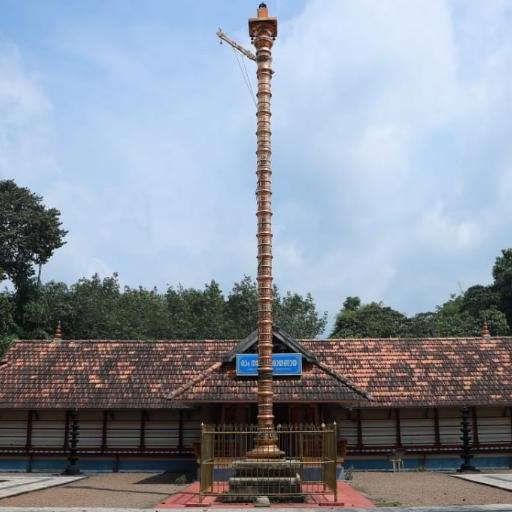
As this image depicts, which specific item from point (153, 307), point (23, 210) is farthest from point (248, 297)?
point (23, 210)

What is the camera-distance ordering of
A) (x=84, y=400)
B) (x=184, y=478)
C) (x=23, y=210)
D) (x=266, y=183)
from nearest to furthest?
(x=266, y=183) < (x=184, y=478) < (x=84, y=400) < (x=23, y=210)

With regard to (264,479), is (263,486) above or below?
below

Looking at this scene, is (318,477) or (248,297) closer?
(318,477)

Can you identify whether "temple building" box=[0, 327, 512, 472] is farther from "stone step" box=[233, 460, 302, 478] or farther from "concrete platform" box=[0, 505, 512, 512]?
"concrete platform" box=[0, 505, 512, 512]

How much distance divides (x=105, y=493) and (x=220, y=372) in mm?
5253

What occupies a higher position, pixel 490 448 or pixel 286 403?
pixel 286 403

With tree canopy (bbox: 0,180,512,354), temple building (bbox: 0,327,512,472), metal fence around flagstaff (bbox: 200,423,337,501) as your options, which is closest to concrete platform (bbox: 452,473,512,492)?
temple building (bbox: 0,327,512,472)

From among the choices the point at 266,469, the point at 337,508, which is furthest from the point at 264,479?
the point at 337,508

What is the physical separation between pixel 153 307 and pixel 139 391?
28.9m

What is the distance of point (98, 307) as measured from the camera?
159 feet

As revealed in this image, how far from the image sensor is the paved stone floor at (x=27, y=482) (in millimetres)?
15683

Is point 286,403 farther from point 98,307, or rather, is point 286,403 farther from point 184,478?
point 98,307

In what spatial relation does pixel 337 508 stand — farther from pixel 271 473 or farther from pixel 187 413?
pixel 187 413

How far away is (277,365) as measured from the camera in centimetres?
1945
